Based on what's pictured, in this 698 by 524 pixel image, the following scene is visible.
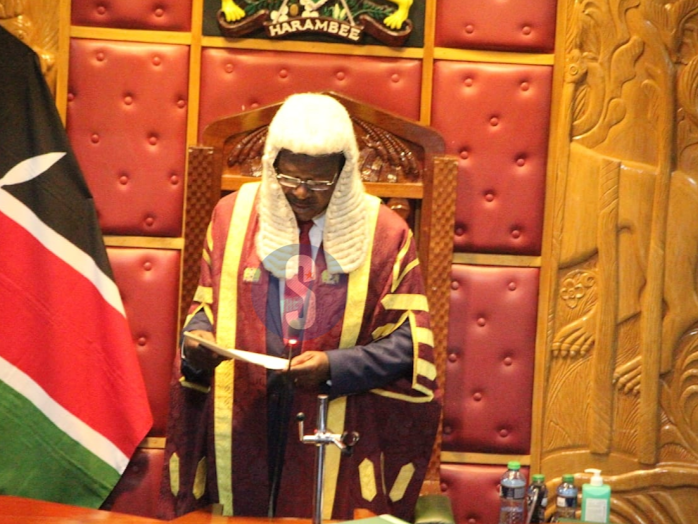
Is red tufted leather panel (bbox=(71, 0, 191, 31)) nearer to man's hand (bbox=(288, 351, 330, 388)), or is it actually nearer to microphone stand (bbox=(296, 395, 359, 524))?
man's hand (bbox=(288, 351, 330, 388))

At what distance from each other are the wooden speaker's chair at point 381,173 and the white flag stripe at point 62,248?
25cm

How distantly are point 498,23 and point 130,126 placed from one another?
4.28 feet

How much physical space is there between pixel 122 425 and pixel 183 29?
4.44 feet

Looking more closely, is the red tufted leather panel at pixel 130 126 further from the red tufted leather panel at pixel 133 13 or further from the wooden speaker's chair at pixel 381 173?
the wooden speaker's chair at pixel 381 173

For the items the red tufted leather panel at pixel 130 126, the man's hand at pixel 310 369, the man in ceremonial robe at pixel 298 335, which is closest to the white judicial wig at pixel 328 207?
the man in ceremonial robe at pixel 298 335

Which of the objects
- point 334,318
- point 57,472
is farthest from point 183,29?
point 57,472

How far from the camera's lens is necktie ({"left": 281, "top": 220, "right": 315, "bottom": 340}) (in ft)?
9.04

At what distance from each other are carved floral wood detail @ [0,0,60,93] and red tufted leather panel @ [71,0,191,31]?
80 mm

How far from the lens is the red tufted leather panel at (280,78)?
141 inches

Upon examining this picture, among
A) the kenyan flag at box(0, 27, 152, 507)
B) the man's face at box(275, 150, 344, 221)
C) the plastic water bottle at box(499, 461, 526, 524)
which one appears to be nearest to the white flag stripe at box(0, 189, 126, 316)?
the kenyan flag at box(0, 27, 152, 507)

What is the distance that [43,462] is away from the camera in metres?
3.42

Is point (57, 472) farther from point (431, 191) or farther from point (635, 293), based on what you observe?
point (635, 293)

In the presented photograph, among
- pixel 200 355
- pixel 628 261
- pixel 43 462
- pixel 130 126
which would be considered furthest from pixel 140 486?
pixel 628 261

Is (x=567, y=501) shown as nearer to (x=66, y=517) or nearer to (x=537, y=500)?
(x=537, y=500)
